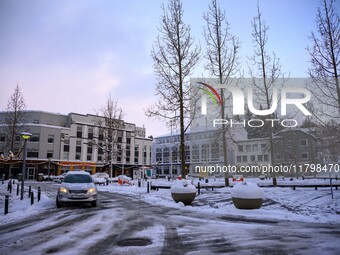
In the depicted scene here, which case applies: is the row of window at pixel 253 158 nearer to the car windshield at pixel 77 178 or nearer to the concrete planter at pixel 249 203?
the concrete planter at pixel 249 203

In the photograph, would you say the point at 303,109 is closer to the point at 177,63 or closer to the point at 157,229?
the point at 177,63

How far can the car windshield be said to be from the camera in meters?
14.2

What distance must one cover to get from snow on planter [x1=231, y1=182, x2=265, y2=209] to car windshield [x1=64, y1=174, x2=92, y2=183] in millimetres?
8046

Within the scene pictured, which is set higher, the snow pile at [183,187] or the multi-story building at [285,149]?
the multi-story building at [285,149]

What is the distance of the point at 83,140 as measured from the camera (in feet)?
212

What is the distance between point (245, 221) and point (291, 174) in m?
45.3

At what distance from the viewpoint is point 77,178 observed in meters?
14.5

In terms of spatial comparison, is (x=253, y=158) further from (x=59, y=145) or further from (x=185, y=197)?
(x=185, y=197)

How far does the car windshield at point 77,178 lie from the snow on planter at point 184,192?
16.0ft

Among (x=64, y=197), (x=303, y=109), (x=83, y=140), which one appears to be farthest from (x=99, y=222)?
(x=83, y=140)

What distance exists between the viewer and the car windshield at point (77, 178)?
14204 millimetres

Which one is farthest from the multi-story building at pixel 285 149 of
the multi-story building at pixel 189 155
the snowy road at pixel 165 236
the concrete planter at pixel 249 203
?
the snowy road at pixel 165 236

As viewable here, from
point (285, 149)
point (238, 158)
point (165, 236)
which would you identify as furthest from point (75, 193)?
point (238, 158)

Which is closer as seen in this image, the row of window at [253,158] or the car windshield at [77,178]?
the car windshield at [77,178]
